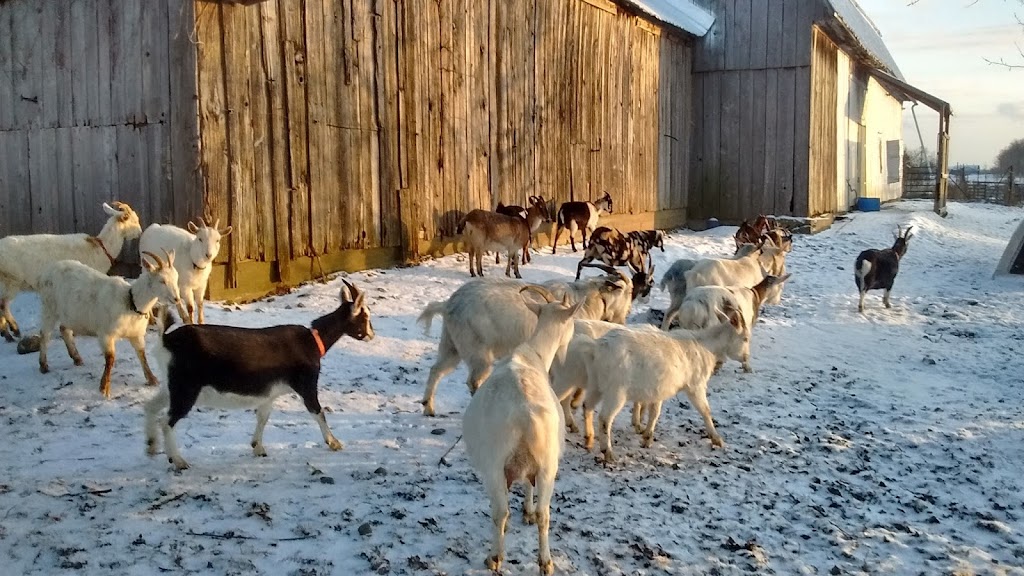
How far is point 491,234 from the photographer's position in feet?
38.0

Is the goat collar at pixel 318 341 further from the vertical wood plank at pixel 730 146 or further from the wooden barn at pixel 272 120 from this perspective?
the vertical wood plank at pixel 730 146

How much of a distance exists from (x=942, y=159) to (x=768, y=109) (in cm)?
704

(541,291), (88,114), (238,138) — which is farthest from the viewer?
(88,114)

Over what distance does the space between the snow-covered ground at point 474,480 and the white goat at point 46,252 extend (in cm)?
53

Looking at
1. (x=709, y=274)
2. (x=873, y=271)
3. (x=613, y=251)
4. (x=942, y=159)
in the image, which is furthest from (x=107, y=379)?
(x=942, y=159)

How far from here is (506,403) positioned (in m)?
3.97

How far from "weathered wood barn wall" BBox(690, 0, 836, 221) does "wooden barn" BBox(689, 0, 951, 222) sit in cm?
2

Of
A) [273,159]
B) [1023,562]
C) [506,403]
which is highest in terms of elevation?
[273,159]

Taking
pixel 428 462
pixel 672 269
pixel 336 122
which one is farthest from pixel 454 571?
pixel 336 122

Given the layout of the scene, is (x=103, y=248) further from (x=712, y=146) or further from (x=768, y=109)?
(x=768, y=109)

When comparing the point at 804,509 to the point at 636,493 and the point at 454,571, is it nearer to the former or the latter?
A: the point at 636,493

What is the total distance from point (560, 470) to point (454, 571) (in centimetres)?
158

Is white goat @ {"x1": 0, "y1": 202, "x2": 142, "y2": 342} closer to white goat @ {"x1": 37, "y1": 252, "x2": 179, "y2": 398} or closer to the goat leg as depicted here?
white goat @ {"x1": 37, "y1": 252, "x2": 179, "y2": 398}

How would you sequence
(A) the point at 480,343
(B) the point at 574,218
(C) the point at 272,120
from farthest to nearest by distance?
(B) the point at 574,218
(C) the point at 272,120
(A) the point at 480,343
